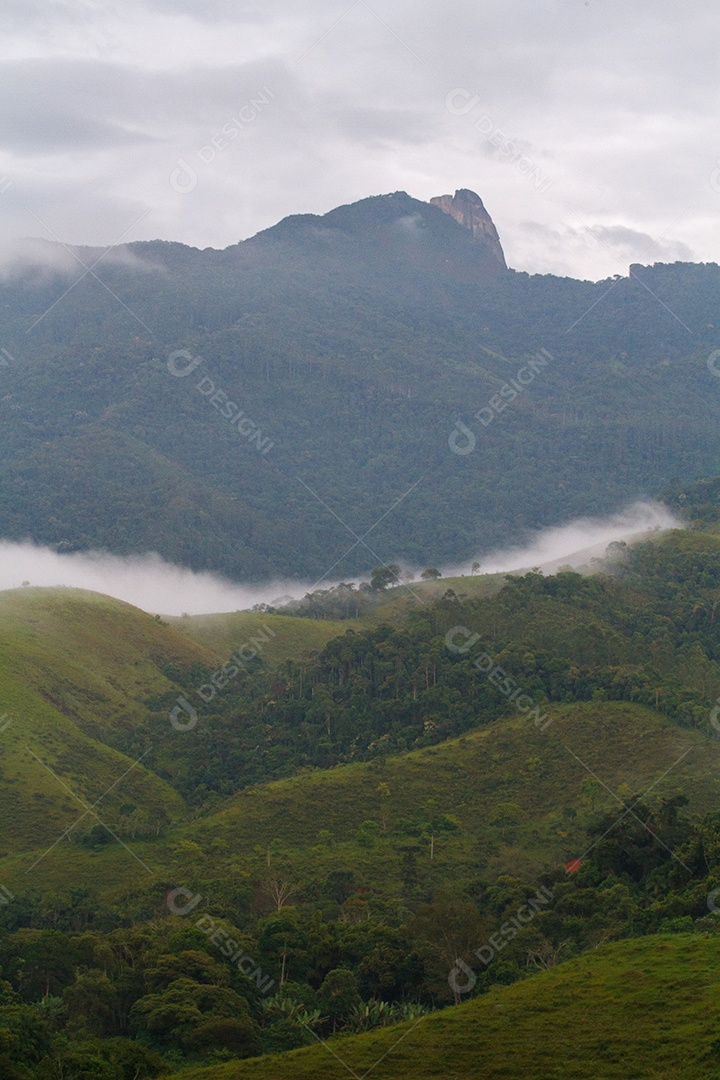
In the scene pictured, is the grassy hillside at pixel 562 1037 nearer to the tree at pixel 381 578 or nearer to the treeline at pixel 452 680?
the treeline at pixel 452 680

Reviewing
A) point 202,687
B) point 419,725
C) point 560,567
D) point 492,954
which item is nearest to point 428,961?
point 492,954

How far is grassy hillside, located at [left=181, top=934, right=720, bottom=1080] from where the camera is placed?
39.5 m

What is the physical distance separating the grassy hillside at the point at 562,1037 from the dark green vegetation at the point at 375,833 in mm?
156

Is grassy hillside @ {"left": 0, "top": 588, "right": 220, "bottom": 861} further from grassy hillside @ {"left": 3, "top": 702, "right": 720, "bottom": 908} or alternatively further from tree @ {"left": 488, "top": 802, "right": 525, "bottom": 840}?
tree @ {"left": 488, "top": 802, "right": 525, "bottom": 840}

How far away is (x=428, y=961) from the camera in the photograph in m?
52.3

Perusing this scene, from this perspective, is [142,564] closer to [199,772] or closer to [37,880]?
[199,772]

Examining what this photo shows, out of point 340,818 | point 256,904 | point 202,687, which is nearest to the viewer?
point 256,904

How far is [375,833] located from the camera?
77.4 metres

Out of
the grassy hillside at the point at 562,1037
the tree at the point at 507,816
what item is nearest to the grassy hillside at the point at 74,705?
the tree at the point at 507,816

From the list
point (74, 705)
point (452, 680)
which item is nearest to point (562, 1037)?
point (452, 680)

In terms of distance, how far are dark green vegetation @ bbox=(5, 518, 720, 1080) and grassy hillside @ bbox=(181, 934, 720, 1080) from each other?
0.51 ft

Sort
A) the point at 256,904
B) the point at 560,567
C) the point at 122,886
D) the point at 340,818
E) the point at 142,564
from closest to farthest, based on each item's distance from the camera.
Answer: the point at 256,904, the point at 122,886, the point at 340,818, the point at 560,567, the point at 142,564

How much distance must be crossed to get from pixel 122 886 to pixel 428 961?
25612mm

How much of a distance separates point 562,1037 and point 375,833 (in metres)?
36.2
